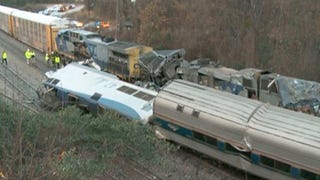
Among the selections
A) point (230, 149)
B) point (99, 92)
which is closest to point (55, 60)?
point (99, 92)

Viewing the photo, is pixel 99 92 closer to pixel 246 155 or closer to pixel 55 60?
pixel 246 155

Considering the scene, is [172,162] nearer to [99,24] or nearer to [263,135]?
[263,135]

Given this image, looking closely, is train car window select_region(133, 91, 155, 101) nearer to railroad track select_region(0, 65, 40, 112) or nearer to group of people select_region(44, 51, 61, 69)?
railroad track select_region(0, 65, 40, 112)

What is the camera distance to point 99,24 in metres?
57.8

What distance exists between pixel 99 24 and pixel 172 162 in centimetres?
4177

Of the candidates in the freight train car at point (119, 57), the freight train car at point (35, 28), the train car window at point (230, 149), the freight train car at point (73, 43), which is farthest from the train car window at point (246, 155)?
the freight train car at point (35, 28)

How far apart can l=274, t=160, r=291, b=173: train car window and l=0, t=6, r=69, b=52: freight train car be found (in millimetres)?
29485

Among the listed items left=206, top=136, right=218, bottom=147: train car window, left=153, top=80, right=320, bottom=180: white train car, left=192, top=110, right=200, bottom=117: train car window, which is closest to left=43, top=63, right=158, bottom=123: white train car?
left=153, top=80, right=320, bottom=180: white train car

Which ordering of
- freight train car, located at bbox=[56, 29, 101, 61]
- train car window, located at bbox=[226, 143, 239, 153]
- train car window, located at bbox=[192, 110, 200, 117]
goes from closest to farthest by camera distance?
train car window, located at bbox=[226, 143, 239, 153]
train car window, located at bbox=[192, 110, 200, 117]
freight train car, located at bbox=[56, 29, 101, 61]

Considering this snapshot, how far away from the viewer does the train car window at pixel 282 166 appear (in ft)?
49.2

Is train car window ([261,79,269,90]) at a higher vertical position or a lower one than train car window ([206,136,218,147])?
higher

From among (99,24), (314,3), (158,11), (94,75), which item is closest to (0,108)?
(94,75)

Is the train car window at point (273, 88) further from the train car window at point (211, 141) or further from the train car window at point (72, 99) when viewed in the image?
the train car window at point (72, 99)

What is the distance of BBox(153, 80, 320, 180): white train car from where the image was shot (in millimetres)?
14750
